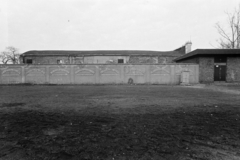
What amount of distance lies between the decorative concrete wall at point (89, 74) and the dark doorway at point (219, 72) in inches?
187

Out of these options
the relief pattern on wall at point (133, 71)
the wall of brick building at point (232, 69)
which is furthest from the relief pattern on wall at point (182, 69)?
the wall of brick building at point (232, 69)

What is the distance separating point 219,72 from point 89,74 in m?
17.1

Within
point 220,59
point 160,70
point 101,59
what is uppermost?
point 101,59

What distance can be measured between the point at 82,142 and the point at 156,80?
54.8 ft

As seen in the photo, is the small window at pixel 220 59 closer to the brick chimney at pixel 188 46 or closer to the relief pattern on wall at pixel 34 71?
the brick chimney at pixel 188 46

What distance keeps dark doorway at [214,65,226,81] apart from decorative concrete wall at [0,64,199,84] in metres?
4.75

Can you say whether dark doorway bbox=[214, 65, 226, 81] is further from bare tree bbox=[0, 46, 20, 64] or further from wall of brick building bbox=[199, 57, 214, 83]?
bare tree bbox=[0, 46, 20, 64]

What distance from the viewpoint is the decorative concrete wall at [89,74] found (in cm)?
1847

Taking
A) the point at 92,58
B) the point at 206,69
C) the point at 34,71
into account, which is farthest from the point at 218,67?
the point at 34,71

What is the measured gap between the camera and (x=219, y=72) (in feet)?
59.9

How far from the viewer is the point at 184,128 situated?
3504 millimetres

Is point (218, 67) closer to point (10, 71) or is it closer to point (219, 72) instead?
point (219, 72)

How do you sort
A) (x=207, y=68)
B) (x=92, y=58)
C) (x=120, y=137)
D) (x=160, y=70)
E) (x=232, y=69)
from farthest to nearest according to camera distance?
(x=92, y=58) < (x=160, y=70) < (x=232, y=69) < (x=207, y=68) < (x=120, y=137)

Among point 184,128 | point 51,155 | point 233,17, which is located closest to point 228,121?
point 184,128
